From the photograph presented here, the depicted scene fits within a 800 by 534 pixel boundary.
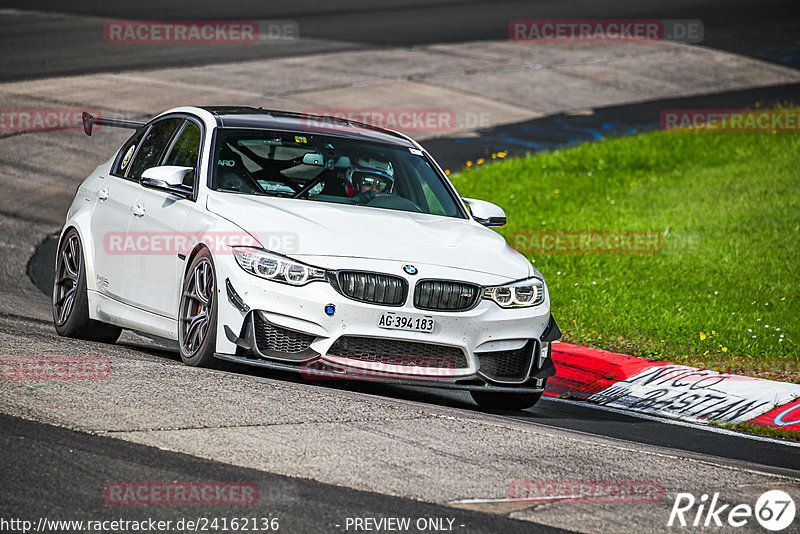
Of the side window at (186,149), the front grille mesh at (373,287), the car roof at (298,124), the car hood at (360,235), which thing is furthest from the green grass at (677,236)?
the side window at (186,149)

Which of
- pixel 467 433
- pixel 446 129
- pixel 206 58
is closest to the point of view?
pixel 467 433

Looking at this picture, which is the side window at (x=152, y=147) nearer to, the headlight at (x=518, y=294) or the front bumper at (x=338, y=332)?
the front bumper at (x=338, y=332)

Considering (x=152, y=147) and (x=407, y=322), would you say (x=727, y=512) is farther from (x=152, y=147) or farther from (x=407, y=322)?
(x=152, y=147)

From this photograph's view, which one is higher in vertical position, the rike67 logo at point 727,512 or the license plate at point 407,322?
the license plate at point 407,322

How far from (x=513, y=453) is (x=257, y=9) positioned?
2755 centimetres

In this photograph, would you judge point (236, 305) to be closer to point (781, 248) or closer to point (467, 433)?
point (467, 433)

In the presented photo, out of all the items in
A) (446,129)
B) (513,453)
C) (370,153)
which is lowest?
(446,129)

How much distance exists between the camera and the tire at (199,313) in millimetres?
7352

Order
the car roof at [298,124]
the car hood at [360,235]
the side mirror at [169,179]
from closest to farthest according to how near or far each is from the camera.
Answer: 1. the car hood at [360,235]
2. the side mirror at [169,179]
3. the car roof at [298,124]

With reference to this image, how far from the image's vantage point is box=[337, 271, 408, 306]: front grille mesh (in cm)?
718

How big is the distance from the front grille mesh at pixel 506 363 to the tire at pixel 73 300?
317cm

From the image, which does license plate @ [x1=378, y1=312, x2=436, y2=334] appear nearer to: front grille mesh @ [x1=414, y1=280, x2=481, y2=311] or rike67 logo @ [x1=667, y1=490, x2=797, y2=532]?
front grille mesh @ [x1=414, y1=280, x2=481, y2=311]

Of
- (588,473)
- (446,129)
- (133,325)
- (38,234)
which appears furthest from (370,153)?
(446,129)

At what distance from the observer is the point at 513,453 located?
6.17 m
